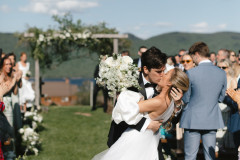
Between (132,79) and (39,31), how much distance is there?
10018 mm

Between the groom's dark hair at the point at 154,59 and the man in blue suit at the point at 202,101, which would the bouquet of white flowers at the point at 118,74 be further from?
the man in blue suit at the point at 202,101

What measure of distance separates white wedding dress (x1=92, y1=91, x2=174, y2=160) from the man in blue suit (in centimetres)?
128

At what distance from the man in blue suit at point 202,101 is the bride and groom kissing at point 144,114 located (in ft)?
3.64

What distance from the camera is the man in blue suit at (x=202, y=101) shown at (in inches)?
181

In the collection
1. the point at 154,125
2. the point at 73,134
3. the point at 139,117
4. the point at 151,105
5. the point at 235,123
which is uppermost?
the point at 151,105

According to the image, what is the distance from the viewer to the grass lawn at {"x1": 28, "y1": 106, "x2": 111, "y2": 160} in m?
7.04

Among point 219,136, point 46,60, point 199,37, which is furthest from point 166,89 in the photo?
point 199,37

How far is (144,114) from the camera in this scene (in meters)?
3.27

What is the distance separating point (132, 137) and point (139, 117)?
0.25 m

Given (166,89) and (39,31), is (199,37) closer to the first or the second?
(39,31)

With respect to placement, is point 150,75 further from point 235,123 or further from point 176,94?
point 235,123

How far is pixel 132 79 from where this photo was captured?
337 cm

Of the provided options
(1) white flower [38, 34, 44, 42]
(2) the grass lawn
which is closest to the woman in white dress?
(2) the grass lawn

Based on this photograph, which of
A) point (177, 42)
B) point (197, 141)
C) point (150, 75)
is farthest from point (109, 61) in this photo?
point (177, 42)
